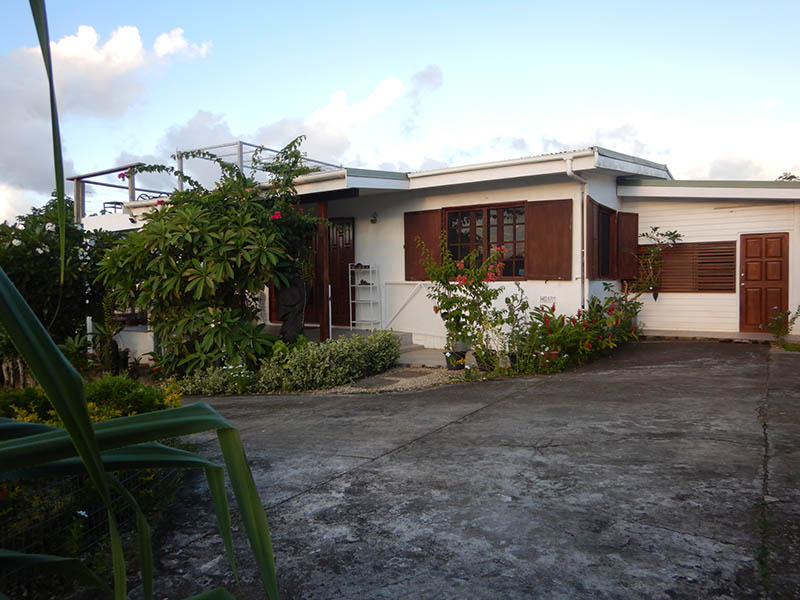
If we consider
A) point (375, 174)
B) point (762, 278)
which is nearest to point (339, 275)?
point (375, 174)

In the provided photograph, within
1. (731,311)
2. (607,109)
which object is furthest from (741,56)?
(731,311)

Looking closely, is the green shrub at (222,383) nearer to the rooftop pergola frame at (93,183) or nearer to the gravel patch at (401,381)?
the gravel patch at (401,381)

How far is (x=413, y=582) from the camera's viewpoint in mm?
2617

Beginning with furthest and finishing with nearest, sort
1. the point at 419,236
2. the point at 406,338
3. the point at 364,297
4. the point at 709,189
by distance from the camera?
the point at 364,297, the point at 419,236, the point at 406,338, the point at 709,189

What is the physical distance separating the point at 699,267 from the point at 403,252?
5024 mm

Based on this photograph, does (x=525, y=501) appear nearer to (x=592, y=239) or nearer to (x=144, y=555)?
(x=144, y=555)

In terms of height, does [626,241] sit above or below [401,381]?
above

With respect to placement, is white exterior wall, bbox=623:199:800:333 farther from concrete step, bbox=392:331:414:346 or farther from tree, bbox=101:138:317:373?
tree, bbox=101:138:317:373

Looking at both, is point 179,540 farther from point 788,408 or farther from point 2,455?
point 788,408

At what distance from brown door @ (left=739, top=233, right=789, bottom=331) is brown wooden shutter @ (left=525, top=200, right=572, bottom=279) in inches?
133

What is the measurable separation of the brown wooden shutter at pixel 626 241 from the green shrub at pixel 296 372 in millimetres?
4883

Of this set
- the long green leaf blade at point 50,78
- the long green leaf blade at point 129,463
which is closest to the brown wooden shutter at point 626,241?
the long green leaf blade at point 129,463

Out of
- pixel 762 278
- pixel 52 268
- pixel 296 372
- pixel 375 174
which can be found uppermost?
pixel 375 174

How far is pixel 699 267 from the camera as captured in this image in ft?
35.5
